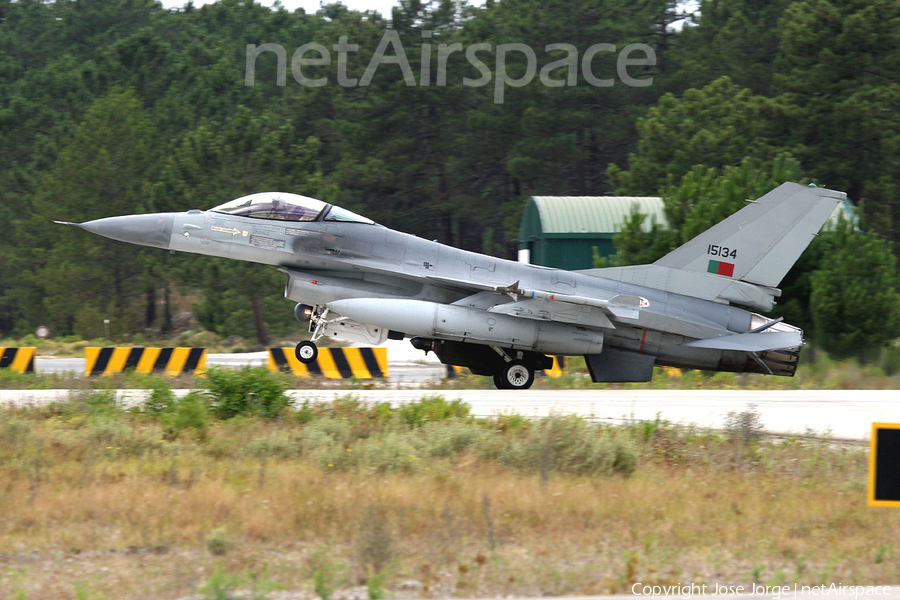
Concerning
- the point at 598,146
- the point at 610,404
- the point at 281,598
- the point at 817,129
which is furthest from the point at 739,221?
the point at 598,146

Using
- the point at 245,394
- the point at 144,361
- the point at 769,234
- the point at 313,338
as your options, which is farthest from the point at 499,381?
the point at 144,361

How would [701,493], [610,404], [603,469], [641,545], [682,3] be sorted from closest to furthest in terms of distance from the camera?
1. [641,545]
2. [701,493]
3. [603,469]
4. [610,404]
5. [682,3]

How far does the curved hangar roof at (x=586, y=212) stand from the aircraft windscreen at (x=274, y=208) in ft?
44.1

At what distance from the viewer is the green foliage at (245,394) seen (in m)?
12.6

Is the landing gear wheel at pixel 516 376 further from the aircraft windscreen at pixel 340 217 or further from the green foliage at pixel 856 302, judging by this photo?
the green foliage at pixel 856 302

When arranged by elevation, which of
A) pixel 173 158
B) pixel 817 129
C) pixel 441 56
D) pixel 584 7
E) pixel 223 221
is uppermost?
pixel 584 7

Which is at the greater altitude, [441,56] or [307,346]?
[441,56]

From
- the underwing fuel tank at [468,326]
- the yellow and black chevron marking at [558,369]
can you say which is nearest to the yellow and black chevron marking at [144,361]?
the underwing fuel tank at [468,326]

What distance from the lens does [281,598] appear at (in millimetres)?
6238

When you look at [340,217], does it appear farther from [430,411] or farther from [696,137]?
[696,137]

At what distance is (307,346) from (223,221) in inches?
105

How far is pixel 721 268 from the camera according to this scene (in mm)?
15922

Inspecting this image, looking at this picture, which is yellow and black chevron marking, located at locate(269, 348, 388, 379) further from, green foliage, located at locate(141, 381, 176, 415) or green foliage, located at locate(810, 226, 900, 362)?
green foliage, located at locate(810, 226, 900, 362)

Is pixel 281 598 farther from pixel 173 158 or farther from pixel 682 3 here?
pixel 682 3
